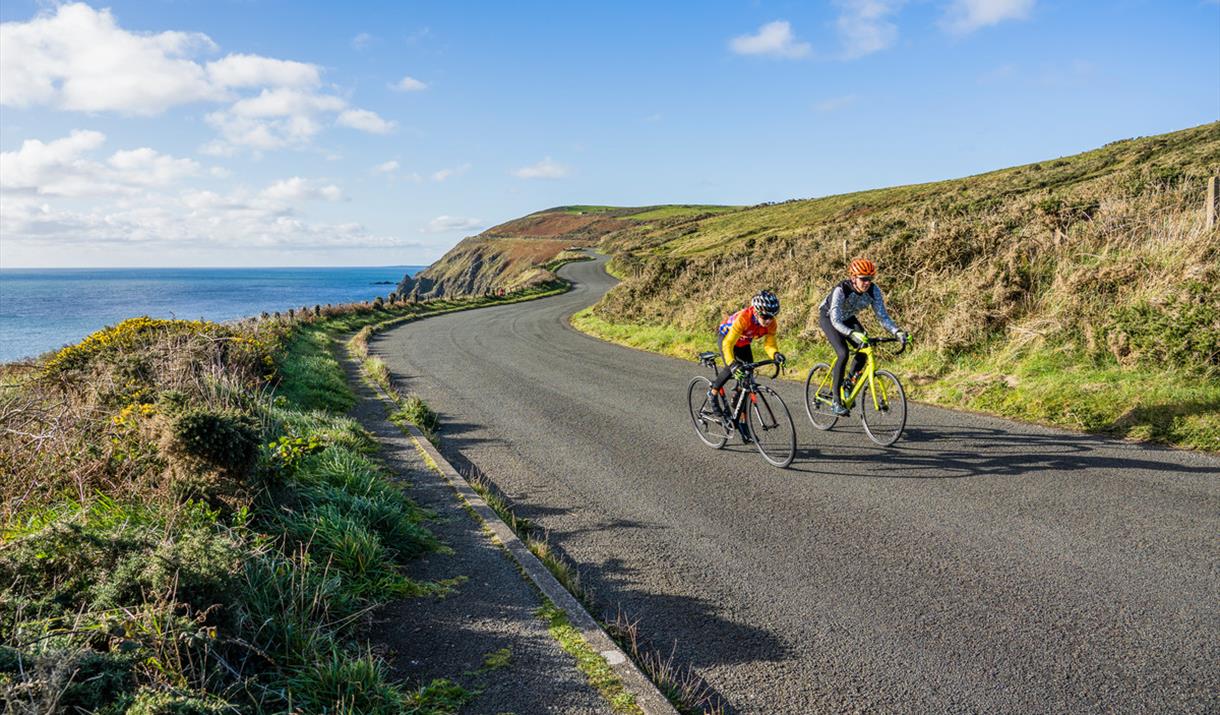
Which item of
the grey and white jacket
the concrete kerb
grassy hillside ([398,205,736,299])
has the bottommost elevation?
the concrete kerb

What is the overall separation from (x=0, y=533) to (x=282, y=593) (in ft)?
7.24

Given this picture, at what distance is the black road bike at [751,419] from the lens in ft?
27.2

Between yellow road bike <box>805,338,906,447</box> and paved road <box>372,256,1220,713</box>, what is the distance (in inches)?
→ 11.8

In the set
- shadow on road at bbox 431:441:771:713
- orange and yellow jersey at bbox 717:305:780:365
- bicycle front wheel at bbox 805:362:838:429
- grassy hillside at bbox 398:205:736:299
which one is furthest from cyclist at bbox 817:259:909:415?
grassy hillside at bbox 398:205:736:299

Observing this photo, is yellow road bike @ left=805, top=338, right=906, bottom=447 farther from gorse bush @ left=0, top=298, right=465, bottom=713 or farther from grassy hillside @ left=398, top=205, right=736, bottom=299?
grassy hillside @ left=398, top=205, right=736, bottom=299

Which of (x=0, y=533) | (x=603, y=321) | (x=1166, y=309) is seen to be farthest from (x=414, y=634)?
(x=603, y=321)

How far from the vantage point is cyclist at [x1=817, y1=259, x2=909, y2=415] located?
29.1ft

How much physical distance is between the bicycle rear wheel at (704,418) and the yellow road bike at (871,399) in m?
1.68

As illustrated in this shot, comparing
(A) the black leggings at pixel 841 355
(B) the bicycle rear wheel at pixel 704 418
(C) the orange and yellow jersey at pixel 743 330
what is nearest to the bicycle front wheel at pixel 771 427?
(B) the bicycle rear wheel at pixel 704 418

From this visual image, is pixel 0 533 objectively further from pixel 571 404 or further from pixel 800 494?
pixel 571 404

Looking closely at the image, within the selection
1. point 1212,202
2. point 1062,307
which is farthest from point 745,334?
point 1212,202

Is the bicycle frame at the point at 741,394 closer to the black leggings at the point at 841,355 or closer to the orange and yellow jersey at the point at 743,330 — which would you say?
the orange and yellow jersey at the point at 743,330

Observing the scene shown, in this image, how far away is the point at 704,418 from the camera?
9461mm

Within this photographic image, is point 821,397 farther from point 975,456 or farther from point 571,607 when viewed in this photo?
point 571,607
